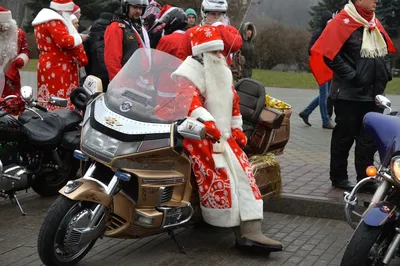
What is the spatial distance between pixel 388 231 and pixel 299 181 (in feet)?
9.91

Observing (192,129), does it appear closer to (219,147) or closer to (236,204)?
(219,147)

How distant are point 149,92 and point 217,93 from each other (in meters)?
0.72

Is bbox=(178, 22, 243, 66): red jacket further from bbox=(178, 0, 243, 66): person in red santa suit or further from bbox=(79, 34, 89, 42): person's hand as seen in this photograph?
bbox=(79, 34, 89, 42): person's hand

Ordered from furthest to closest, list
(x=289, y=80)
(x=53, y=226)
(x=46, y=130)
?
(x=289, y=80) < (x=46, y=130) < (x=53, y=226)

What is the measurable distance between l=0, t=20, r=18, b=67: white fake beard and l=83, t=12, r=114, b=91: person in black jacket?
36.0 inches

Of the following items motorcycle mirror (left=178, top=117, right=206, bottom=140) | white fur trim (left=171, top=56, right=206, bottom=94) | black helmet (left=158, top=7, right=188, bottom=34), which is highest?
white fur trim (left=171, top=56, right=206, bottom=94)

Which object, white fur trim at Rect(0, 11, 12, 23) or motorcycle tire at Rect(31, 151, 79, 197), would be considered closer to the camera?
motorcycle tire at Rect(31, 151, 79, 197)

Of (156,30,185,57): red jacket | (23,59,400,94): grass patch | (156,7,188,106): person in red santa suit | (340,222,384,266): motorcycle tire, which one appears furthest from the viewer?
(23,59,400,94): grass patch

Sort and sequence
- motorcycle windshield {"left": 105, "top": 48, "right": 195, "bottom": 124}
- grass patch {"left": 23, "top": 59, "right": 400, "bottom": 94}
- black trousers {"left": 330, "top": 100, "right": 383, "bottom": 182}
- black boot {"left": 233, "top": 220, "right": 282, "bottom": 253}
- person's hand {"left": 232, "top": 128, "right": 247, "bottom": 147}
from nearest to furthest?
motorcycle windshield {"left": 105, "top": 48, "right": 195, "bottom": 124} < black boot {"left": 233, "top": 220, "right": 282, "bottom": 253} < person's hand {"left": 232, "top": 128, "right": 247, "bottom": 147} < black trousers {"left": 330, "top": 100, "right": 383, "bottom": 182} < grass patch {"left": 23, "top": 59, "right": 400, "bottom": 94}

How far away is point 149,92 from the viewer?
5016 mm

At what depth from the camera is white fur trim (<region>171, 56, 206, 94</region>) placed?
5.38m

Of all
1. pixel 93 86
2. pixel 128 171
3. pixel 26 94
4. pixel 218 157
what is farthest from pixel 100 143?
pixel 26 94

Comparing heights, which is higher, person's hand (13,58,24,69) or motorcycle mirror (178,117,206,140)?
motorcycle mirror (178,117,206,140)

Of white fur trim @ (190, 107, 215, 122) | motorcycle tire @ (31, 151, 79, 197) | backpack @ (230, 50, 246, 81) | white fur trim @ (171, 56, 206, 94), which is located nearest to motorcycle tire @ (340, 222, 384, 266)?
white fur trim @ (190, 107, 215, 122)
